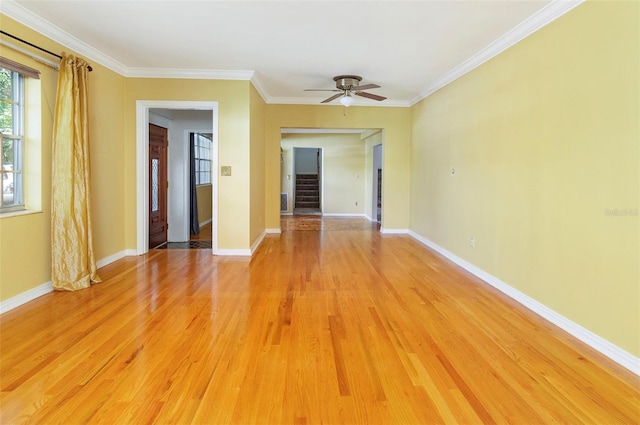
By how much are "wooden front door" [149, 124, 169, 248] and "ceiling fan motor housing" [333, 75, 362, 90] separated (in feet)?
10.8

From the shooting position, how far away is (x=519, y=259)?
3557 mm

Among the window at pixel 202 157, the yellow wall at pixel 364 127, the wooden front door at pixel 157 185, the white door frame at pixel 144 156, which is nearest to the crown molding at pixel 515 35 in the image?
the yellow wall at pixel 364 127

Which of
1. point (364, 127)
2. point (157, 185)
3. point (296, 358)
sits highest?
point (364, 127)

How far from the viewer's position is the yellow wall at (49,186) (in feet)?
10.6

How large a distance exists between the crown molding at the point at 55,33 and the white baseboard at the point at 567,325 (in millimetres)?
5134

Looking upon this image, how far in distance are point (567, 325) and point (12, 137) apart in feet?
16.2

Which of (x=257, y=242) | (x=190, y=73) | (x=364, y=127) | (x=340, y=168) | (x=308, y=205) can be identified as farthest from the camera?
(x=308, y=205)

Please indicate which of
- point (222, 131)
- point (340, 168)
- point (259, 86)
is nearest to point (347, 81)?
point (259, 86)

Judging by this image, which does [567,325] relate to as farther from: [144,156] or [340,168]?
[340,168]

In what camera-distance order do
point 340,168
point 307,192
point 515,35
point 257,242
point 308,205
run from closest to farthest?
point 515,35 → point 257,242 → point 340,168 → point 308,205 → point 307,192

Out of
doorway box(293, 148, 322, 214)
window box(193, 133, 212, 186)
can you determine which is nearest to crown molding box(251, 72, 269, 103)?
window box(193, 133, 212, 186)

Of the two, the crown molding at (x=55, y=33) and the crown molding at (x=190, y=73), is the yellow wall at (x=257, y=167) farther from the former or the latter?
the crown molding at (x=55, y=33)

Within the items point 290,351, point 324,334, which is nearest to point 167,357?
point 290,351

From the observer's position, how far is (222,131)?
525 cm
